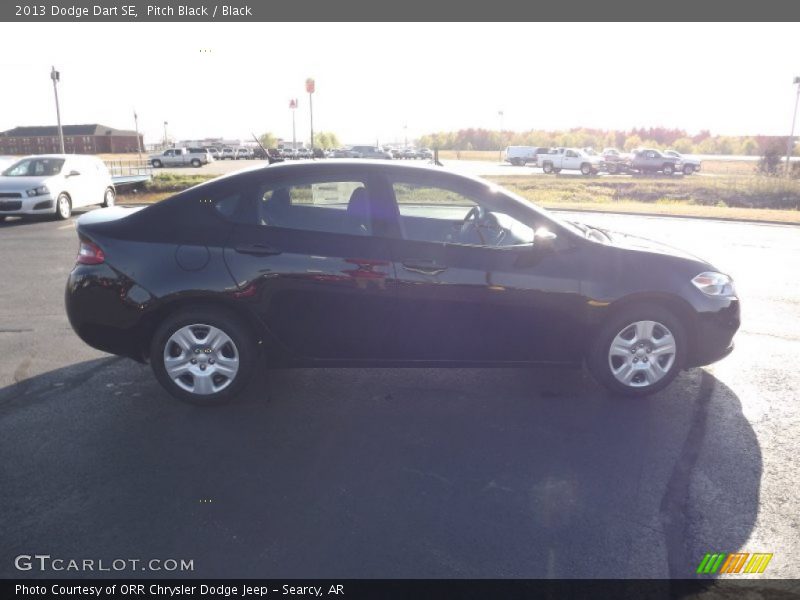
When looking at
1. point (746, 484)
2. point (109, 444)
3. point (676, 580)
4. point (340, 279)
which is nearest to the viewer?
point (676, 580)

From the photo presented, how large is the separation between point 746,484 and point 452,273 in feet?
7.06

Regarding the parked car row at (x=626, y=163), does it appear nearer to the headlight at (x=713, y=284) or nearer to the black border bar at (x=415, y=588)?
the headlight at (x=713, y=284)

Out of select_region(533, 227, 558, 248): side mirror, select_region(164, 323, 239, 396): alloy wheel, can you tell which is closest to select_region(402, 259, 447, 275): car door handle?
select_region(533, 227, 558, 248): side mirror

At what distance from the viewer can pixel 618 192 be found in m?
33.6

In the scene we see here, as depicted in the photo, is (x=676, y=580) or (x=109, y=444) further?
(x=109, y=444)

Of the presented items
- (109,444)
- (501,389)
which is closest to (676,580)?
(501,389)

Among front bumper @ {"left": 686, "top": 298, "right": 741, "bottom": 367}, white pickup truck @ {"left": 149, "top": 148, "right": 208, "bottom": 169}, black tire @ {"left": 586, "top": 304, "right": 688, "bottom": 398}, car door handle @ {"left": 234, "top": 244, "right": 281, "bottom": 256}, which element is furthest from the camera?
white pickup truck @ {"left": 149, "top": 148, "right": 208, "bottom": 169}

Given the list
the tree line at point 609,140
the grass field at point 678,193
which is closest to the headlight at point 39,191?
the grass field at point 678,193

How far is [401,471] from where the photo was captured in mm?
3668

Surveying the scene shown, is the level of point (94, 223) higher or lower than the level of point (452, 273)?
higher

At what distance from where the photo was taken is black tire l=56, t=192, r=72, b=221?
15008 millimetres

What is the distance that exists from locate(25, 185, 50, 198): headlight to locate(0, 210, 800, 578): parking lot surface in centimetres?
1035

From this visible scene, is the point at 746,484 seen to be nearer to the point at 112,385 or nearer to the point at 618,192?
the point at 112,385

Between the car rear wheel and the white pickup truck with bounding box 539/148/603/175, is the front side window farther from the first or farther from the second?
the white pickup truck with bounding box 539/148/603/175
